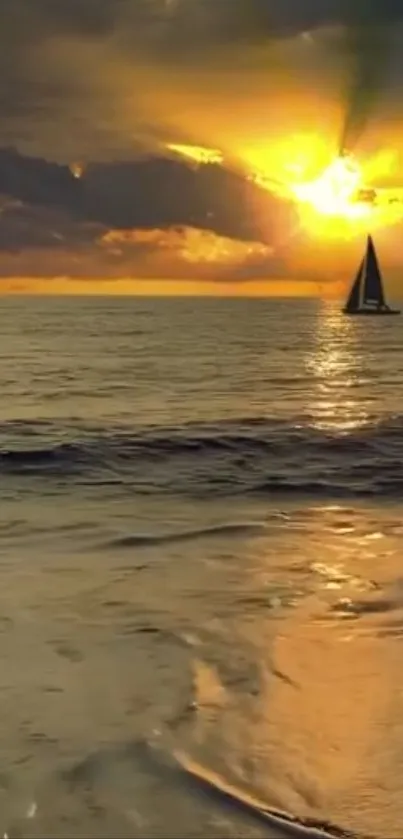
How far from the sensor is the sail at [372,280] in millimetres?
→ 111250

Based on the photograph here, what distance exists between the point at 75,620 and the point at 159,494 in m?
8.58

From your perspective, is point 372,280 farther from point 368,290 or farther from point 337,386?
point 337,386

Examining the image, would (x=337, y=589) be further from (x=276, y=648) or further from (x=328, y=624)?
(x=276, y=648)

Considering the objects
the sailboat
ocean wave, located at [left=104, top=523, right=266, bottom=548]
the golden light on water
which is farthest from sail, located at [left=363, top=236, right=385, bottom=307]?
ocean wave, located at [left=104, top=523, right=266, bottom=548]

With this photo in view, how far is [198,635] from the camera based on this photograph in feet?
29.6

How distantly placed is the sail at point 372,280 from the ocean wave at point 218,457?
277 ft

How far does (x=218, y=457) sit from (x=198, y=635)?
1412 cm

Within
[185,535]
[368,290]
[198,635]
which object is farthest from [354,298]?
[198,635]

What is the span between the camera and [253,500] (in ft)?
57.2

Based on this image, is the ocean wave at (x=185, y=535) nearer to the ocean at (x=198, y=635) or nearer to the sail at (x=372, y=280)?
the ocean at (x=198, y=635)

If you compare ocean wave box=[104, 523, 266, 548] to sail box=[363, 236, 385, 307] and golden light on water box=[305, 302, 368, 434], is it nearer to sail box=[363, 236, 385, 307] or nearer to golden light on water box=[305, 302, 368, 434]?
golden light on water box=[305, 302, 368, 434]

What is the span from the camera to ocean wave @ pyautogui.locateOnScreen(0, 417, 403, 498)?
63.9 ft

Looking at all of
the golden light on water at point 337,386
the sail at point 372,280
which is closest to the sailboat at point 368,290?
the sail at point 372,280

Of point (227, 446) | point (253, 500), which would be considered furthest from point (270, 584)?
point (227, 446)
